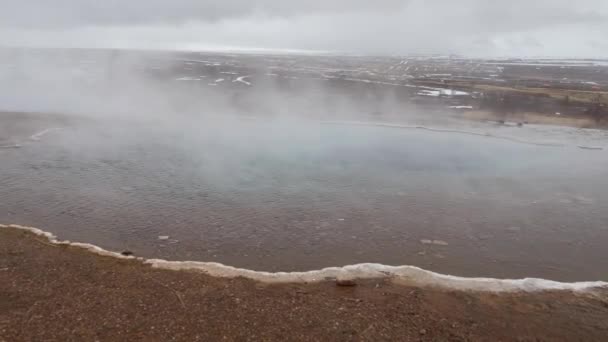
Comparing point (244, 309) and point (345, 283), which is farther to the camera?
point (345, 283)

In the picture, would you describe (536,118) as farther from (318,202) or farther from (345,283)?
(345,283)

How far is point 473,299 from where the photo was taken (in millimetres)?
6633

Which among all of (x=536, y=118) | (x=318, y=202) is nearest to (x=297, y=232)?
(x=318, y=202)

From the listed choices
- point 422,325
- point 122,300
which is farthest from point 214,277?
point 422,325

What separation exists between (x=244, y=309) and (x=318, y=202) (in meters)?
4.75

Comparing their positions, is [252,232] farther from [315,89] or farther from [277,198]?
[315,89]

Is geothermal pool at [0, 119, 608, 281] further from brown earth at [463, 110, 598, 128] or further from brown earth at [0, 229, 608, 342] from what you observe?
brown earth at [463, 110, 598, 128]

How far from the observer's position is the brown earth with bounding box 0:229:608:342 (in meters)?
5.57

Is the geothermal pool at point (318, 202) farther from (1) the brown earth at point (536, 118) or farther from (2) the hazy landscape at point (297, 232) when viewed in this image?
(1) the brown earth at point (536, 118)

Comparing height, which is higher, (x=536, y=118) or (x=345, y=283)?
(x=536, y=118)

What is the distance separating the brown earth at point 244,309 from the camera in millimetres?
5570

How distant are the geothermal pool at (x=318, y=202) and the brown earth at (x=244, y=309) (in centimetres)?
96

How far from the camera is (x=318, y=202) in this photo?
10523 mm

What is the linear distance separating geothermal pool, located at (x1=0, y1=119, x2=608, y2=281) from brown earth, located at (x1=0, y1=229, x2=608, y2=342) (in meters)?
0.96
